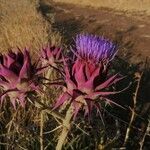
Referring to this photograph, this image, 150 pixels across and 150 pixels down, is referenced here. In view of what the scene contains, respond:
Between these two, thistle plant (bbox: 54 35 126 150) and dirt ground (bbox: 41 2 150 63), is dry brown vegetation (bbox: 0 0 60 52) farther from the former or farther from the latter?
thistle plant (bbox: 54 35 126 150)

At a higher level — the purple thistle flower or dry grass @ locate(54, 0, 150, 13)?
the purple thistle flower

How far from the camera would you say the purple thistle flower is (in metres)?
2.57

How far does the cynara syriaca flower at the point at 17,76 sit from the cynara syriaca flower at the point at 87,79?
192 mm

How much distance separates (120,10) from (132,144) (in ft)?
29.7

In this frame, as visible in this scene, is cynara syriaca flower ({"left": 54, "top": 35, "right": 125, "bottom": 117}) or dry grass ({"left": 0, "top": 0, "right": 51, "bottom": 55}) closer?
cynara syriaca flower ({"left": 54, "top": 35, "right": 125, "bottom": 117})

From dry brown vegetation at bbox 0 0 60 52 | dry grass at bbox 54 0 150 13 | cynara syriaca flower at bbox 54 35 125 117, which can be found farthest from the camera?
dry grass at bbox 54 0 150 13

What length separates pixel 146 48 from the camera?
33.2 ft

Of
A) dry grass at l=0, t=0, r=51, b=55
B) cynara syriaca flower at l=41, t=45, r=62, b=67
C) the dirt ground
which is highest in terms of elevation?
cynara syriaca flower at l=41, t=45, r=62, b=67

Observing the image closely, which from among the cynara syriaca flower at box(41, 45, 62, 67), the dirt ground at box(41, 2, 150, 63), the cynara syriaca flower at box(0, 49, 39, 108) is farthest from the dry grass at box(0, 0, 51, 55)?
the cynara syriaca flower at box(0, 49, 39, 108)

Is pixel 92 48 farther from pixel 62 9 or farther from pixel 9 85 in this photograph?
pixel 62 9

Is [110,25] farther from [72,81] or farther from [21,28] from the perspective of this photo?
[72,81]

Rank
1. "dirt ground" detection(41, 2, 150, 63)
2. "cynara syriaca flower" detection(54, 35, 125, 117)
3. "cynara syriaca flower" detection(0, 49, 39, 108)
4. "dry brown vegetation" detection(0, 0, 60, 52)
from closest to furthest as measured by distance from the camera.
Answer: "cynara syriaca flower" detection(54, 35, 125, 117) → "cynara syriaca flower" detection(0, 49, 39, 108) → "dry brown vegetation" detection(0, 0, 60, 52) → "dirt ground" detection(41, 2, 150, 63)

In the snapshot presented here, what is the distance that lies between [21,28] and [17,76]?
5830 millimetres

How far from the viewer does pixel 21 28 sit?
8469 mm
